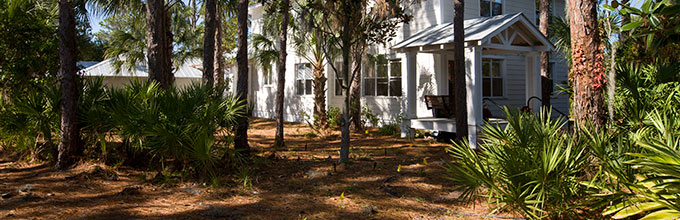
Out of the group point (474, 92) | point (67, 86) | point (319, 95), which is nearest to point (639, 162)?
point (474, 92)

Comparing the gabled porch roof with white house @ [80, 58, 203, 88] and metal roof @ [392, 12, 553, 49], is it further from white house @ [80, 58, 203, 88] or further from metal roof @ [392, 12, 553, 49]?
white house @ [80, 58, 203, 88]

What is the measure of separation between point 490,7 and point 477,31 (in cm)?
509

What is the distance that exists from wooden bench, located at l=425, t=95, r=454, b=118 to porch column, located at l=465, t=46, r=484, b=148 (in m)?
1.70

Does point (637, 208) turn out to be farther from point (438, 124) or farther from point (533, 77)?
point (533, 77)

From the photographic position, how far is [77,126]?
26.7 ft

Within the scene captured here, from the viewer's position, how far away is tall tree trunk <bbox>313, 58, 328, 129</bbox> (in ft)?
50.0

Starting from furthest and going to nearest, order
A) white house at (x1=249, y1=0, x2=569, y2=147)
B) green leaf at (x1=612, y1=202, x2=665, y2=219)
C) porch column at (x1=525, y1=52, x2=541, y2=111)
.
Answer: porch column at (x1=525, y1=52, x2=541, y2=111)
white house at (x1=249, y1=0, x2=569, y2=147)
green leaf at (x1=612, y1=202, x2=665, y2=219)

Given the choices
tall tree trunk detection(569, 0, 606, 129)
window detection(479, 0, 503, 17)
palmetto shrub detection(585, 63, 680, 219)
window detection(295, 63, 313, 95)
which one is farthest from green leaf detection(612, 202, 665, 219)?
window detection(295, 63, 313, 95)

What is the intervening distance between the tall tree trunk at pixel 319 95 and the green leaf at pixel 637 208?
1094 cm

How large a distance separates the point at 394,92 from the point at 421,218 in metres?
10.1

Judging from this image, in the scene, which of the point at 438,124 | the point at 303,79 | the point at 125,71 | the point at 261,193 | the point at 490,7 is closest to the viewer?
the point at 261,193

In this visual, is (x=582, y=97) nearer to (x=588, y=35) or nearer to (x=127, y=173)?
(x=588, y=35)

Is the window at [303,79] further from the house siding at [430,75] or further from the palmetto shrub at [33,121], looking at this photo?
the palmetto shrub at [33,121]

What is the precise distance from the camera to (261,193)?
7000 mm
